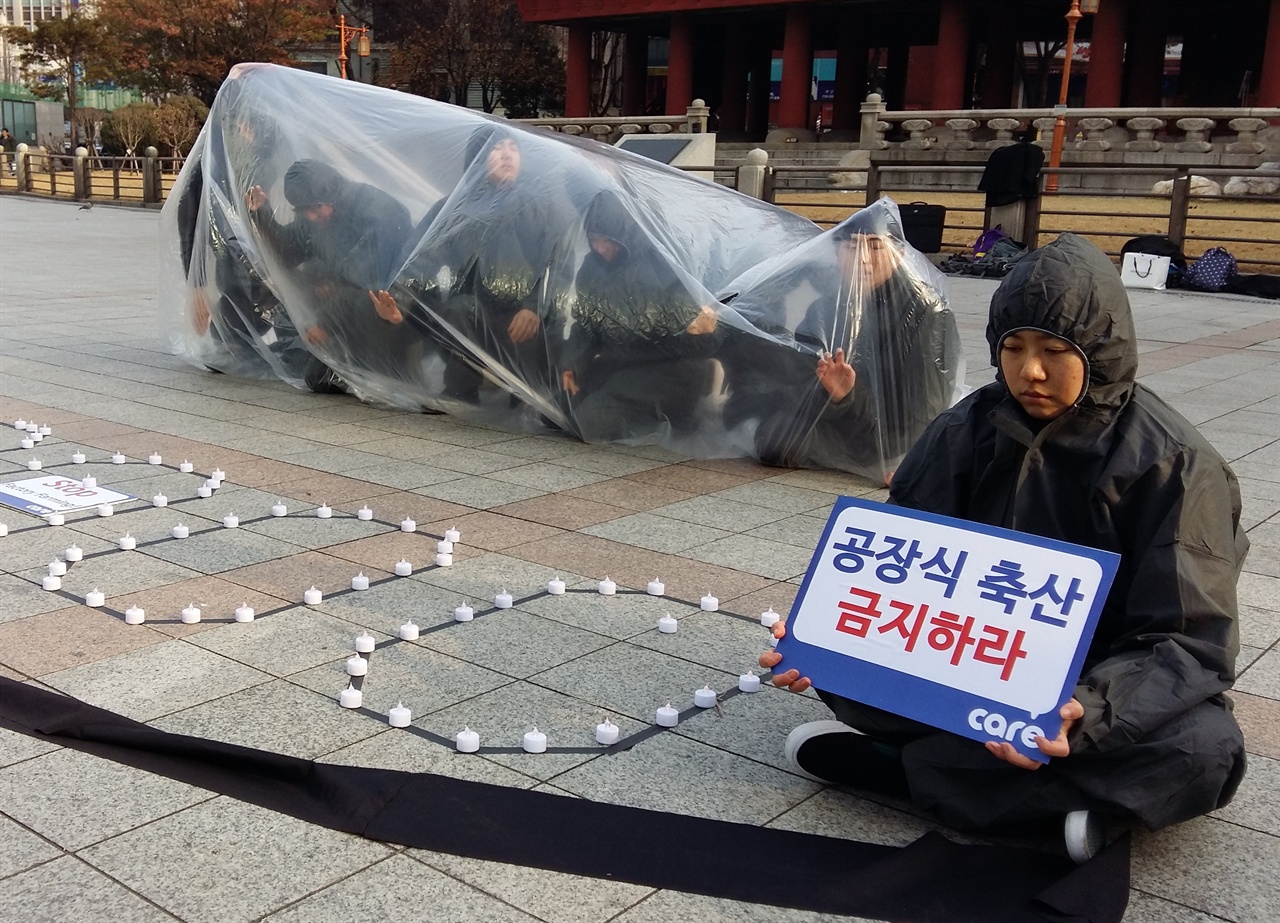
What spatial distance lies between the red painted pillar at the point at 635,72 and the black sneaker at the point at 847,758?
34865 mm

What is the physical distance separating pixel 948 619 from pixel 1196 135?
72.1 ft

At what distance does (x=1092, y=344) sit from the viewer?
8.25 ft

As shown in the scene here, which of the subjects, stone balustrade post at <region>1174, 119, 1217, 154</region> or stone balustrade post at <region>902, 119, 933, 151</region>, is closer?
stone balustrade post at <region>1174, 119, 1217, 154</region>

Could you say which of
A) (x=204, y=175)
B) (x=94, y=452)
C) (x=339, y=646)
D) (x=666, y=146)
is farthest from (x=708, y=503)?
(x=666, y=146)

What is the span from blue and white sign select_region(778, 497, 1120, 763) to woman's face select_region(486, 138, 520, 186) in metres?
4.17

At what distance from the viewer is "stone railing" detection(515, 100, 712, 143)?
28.4 meters

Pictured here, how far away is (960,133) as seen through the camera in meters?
23.9

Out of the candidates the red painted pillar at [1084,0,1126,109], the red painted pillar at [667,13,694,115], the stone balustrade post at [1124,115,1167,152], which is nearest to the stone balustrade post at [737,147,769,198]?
the stone balustrade post at [1124,115,1167,152]

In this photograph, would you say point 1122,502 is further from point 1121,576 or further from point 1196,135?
point 1196,135

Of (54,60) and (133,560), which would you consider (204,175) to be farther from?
(54,60)

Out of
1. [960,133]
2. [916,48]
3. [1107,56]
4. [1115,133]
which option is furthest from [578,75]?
[1115,133]

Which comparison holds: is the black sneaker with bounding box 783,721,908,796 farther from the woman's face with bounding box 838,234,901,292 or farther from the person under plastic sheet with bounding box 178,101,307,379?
the person under plastic sheet with bounding box 178,101,307,379

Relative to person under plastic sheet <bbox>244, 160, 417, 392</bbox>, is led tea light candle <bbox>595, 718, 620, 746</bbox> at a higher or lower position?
lower

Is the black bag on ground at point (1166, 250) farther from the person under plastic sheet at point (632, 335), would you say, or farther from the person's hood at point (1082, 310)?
the person's hood at point (1082, 310)
